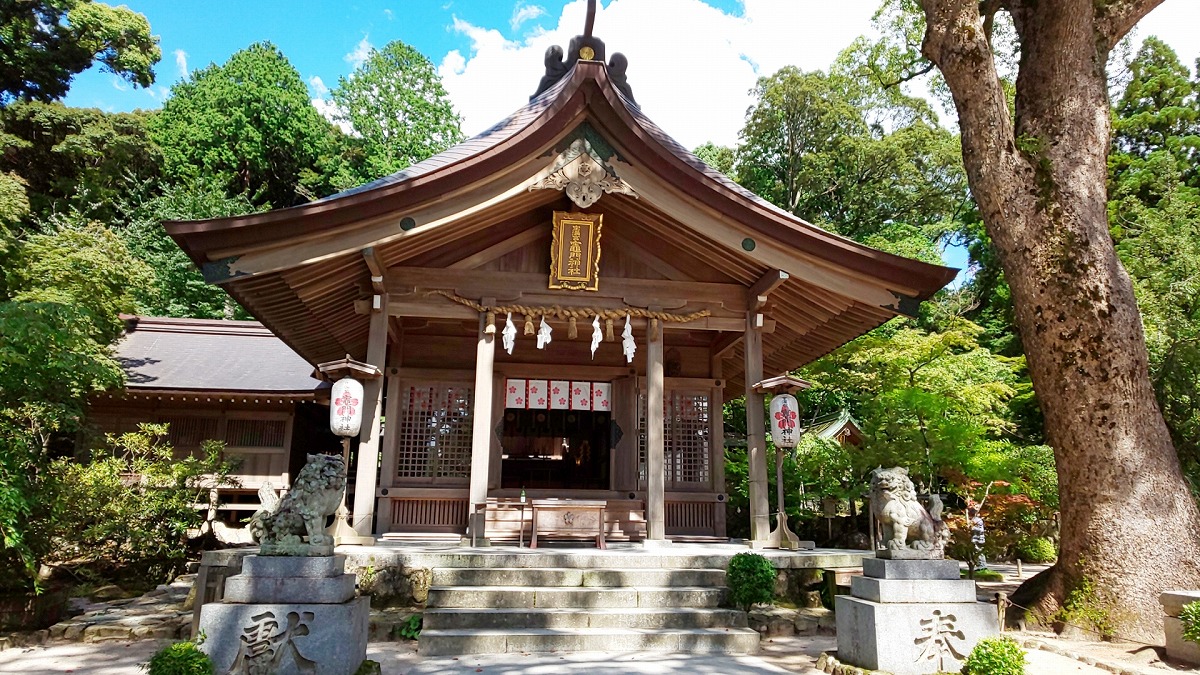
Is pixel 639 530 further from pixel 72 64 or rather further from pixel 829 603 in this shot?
pixel 72 64

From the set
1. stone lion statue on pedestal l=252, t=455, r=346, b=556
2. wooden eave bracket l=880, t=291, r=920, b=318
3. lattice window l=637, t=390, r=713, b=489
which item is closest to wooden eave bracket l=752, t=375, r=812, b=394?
wooden eave bracket l=880, t=291, r=920, b=318

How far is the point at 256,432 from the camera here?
1466 centimetres

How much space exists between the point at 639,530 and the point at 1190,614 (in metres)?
6.55

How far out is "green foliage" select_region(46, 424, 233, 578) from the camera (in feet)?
27.7

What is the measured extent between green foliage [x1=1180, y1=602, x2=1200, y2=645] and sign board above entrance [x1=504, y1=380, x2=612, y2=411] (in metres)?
7.59

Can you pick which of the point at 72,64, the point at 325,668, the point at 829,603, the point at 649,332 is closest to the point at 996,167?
the point at 649,332

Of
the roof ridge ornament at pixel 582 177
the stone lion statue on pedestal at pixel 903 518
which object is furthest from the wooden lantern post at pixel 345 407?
the stone lion statue on pedestal at pixel 903 518

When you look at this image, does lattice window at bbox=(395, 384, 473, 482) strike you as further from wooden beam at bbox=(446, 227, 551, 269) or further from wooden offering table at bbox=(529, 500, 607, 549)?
wooden beam at bbox=(446, 227, 551, 269)

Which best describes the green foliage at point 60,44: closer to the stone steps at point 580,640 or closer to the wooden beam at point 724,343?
the wooden beam at point 724,343

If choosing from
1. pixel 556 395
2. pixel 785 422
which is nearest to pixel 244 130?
pixel 556 395

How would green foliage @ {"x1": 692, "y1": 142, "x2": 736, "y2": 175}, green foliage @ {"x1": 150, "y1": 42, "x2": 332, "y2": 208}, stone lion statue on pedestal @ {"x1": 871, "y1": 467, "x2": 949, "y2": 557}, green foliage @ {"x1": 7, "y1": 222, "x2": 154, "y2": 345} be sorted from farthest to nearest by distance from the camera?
green foliage @ {"x1": 692, "y1": 142, "x2": 736, "y2": 175}, green foliage @ {"x1": 150, "y1": 42, "x2": 332, "y2": 208}, green foliage @ {"x1": 7, "y1": 222, "x2": 154, "y2": 345}, stone lion statue on pedestal @ {"x1": 871, "y1": 467, "x2": 949, "y2": 557}

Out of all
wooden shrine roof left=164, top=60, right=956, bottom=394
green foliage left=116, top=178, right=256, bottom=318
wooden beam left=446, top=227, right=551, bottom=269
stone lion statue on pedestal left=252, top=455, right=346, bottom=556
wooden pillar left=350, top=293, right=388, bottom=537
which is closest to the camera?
stone lion statue on pedestal left=252, top=455, right=346, bottom=556

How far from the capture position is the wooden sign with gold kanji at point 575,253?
929 centimetres

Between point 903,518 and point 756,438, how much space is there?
3.69 meters
